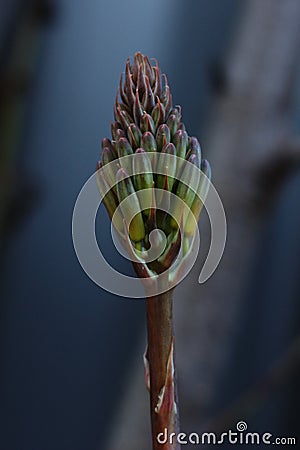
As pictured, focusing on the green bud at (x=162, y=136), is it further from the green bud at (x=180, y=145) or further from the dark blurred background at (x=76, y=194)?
the dark blurred background at (x=76, y=194)

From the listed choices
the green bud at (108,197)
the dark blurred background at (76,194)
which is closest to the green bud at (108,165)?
the green bud at (108,197)

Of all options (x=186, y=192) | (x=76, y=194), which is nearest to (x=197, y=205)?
(x=186, y=192)

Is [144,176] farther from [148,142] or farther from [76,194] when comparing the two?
[76,194]

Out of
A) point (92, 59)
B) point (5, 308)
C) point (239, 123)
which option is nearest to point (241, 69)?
point (239, 123)

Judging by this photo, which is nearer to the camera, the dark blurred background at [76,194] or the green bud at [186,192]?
the green bud at [186,192]

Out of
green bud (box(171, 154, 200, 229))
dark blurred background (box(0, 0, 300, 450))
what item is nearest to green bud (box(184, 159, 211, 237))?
green bud (box(171, 154, 200, 229))

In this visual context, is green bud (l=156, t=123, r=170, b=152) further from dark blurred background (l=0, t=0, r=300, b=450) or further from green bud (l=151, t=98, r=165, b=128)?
dark blurred background (l=0, t=0, r=300, b=450)

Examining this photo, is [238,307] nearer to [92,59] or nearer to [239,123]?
[239,123]
